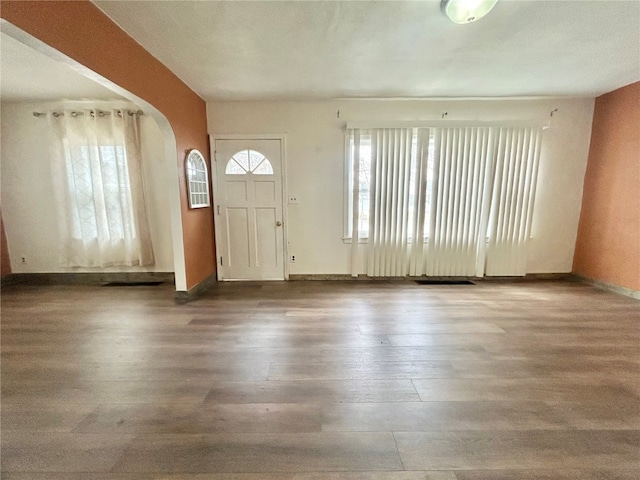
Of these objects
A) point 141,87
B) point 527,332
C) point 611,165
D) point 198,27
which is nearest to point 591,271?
point 611,165

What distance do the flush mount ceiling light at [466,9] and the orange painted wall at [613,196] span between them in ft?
9.83

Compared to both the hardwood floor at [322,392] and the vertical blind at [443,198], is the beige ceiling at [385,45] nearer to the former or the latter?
the vertical blind at [443,198]

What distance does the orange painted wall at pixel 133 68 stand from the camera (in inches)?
59.9

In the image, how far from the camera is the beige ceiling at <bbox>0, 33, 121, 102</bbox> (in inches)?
92.9

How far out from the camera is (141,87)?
2375mm

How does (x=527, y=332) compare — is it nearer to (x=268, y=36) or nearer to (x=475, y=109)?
(x=475, y=109)

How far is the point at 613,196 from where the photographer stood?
3.44 metres

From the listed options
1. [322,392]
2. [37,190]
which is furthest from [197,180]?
[322,392]

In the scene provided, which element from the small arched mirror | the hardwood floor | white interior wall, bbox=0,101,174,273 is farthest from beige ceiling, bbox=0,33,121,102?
the hardwood floor

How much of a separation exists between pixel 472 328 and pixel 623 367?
96 centimetres

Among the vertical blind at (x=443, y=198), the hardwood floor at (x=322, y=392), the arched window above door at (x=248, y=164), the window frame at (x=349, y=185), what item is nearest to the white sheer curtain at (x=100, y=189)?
the hardwood floor at (x=322, y=392)

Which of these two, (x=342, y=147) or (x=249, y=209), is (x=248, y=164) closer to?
(x=249, y=209)

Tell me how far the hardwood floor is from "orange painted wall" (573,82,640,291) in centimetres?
68

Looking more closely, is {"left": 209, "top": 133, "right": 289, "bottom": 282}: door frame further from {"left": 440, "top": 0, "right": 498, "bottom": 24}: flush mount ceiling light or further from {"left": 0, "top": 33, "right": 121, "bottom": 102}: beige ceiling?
{"left": 440, "top": 0, "right": 498, "bottom": 24}: flush mount ceiling light
